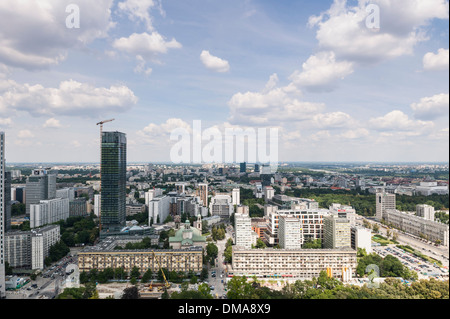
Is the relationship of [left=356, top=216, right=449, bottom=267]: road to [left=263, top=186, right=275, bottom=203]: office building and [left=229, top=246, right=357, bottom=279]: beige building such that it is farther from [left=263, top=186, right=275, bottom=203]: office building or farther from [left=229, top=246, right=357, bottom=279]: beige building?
[left=263, top=186, right=275, bottom=203]: office building

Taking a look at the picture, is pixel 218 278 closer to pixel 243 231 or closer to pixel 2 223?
pixel 243 231

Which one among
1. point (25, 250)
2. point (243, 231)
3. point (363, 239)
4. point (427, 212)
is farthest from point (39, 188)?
point (427, 212)

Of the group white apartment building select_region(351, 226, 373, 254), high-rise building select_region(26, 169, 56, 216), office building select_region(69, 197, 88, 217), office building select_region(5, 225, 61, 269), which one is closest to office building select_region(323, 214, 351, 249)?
white apartment building select_region(351, 226, 373, 254)

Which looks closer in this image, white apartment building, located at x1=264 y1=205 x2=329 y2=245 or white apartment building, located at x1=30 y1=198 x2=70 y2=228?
white apartment building, located at x1=264 y1=205 x2=329 y2=245
